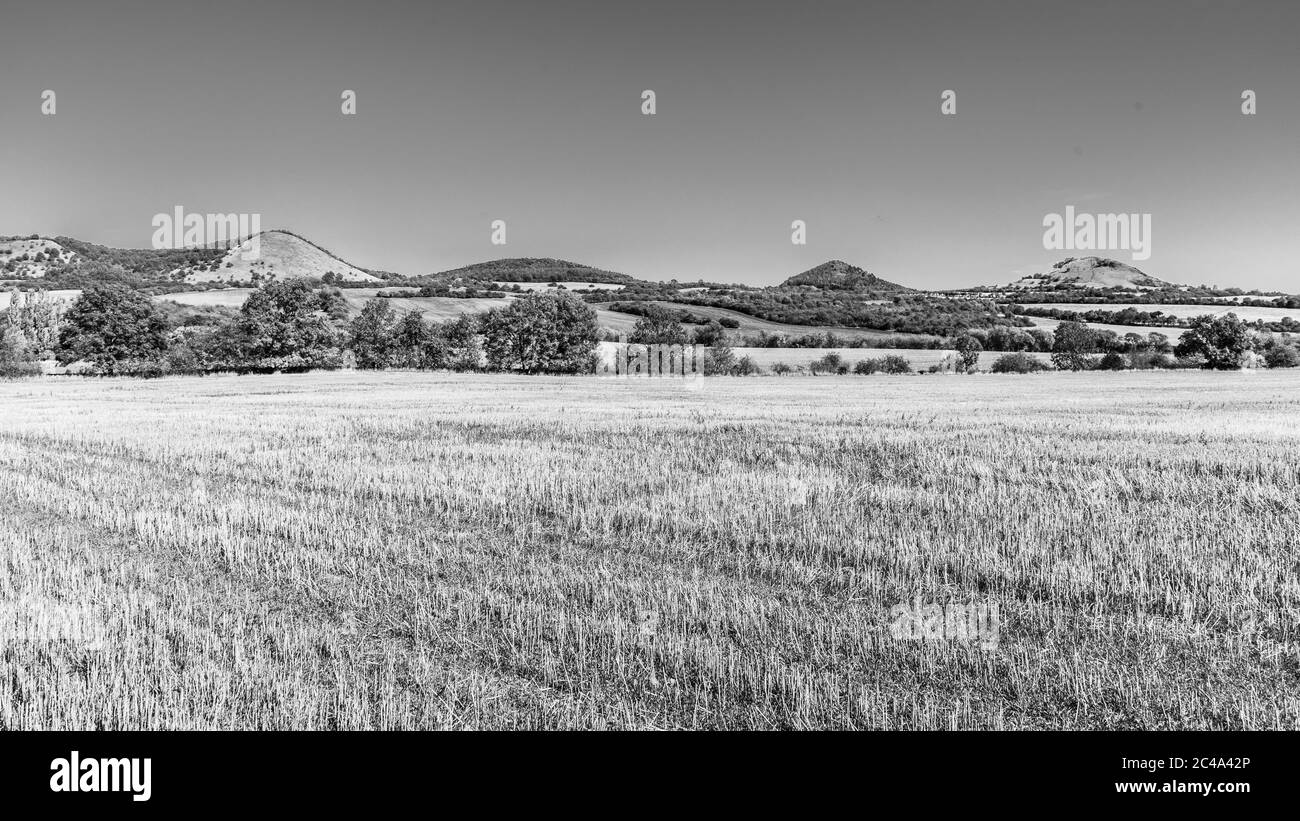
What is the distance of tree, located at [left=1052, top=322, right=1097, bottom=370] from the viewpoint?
91.4 m

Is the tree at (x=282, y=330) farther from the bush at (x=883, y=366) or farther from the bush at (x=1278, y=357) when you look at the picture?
the bush at (x=1278, y=357)

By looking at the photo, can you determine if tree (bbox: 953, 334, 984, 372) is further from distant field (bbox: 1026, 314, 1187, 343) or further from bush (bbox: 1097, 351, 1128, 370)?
distant field (bbox: 1026, 314, 1187, 343)

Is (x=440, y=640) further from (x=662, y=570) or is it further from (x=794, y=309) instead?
(x=794, y=309)

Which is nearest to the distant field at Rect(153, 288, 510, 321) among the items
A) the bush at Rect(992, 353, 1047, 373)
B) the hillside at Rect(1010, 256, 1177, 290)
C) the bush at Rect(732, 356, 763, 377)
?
the bush at Rect(732, 356, 763, 377)

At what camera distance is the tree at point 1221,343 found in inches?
3531

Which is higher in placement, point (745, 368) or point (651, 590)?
point (745, 368)

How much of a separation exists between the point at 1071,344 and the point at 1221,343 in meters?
16.6

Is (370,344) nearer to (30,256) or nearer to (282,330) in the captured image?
(282,330)

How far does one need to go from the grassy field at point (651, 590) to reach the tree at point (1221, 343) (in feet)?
310

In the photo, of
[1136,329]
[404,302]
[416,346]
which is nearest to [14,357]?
[416,346]

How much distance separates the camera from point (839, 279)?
186m

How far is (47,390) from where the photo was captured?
51281mm

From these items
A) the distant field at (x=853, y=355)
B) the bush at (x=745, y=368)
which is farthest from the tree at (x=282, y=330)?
the distant field at (x=853, y=355)
